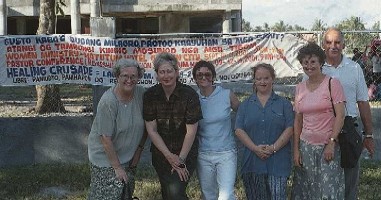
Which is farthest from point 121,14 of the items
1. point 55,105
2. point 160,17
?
point 55,105

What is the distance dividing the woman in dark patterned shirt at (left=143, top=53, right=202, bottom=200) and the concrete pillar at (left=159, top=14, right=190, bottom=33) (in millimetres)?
23718

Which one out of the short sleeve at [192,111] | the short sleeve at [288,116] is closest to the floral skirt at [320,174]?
the short sleeve at [288,116]

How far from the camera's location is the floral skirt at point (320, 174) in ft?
13.6

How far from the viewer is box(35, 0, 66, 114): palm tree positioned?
1049 cm

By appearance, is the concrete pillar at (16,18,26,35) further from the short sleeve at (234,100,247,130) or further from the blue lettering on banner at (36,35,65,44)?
the short sleeve at (234,100,247,130)

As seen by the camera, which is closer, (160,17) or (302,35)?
(302,35)

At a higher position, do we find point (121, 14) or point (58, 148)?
point (121, 14)

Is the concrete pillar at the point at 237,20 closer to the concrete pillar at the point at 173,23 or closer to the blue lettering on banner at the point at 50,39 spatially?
the concrete pillar at the point at 173,23

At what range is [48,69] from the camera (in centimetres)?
718

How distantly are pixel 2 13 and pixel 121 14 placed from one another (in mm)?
5616

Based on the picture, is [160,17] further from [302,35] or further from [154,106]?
[154,106]

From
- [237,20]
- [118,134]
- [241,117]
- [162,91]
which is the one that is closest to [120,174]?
[118,134]

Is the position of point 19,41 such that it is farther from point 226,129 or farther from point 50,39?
point 226,129

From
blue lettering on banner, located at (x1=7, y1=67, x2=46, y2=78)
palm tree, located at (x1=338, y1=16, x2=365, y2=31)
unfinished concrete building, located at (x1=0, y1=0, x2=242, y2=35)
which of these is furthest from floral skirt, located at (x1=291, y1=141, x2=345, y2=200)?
palm tree, located at (x1=338, y1=16, x2=365, y2=31)
